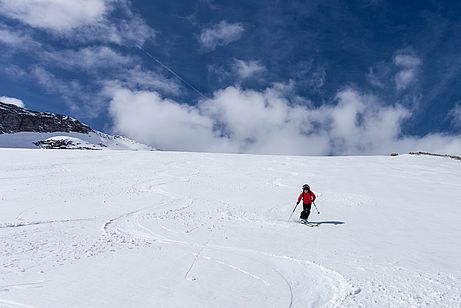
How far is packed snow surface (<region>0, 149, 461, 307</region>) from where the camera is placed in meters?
7.16

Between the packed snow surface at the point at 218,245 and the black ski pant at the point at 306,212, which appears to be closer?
the packed snow surface at the point at 218,245

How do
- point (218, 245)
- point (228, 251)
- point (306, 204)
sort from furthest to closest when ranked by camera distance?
point (306, 204) → point (218, 245) → point (228, 251)

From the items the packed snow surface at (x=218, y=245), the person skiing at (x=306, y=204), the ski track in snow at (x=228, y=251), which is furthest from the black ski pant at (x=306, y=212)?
the ski track in snow at (x=228, y=251)

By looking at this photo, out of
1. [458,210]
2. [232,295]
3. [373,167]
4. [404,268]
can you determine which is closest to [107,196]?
[232,295]

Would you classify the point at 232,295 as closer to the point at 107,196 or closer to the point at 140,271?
the point at 140,271

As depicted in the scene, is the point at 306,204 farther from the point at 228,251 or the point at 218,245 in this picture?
the point at 228,251

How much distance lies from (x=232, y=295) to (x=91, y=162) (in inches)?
1128

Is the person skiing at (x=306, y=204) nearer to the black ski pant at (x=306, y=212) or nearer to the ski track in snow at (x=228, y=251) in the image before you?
the black ski pant at (x=306, y=212)

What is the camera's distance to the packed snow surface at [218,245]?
7.16m

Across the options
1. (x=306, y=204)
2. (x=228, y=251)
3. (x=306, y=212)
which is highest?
(x=306, y=204)

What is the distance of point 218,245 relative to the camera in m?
10.7

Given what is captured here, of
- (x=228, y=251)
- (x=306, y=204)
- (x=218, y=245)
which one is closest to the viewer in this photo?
(x=228, y=251)

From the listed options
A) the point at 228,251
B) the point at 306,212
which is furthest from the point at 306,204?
the point at 228,251

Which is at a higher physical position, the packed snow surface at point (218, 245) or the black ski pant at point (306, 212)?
the black ski pant at point (306, 212)
